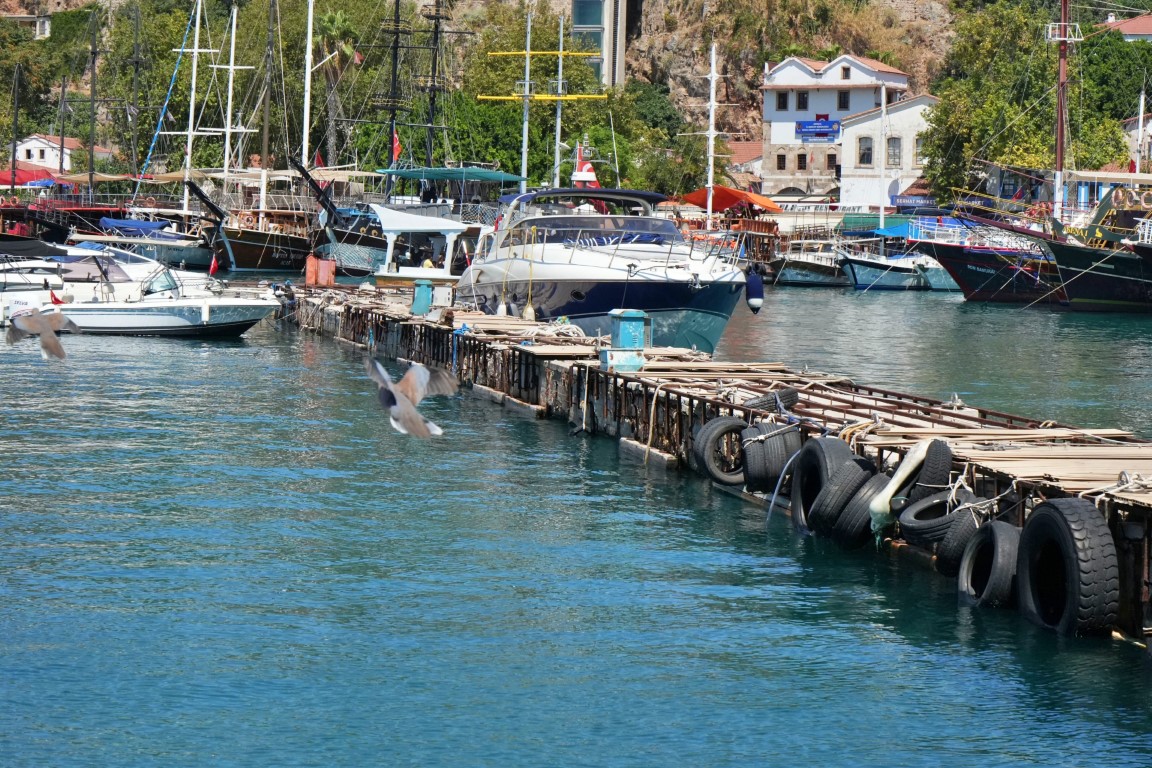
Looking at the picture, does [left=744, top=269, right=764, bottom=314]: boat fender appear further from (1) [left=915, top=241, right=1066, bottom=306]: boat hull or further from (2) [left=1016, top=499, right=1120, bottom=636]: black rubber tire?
(1) [left=915, top=241, right=1066, bottom=306]: boat hull

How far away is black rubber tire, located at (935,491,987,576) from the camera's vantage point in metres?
17.3

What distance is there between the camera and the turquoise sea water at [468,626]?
1352 cm

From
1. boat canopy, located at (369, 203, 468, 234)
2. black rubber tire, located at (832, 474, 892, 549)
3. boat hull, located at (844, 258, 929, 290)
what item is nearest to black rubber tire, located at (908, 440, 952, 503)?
black rubber tire, located at (832, 474, 892, 549)

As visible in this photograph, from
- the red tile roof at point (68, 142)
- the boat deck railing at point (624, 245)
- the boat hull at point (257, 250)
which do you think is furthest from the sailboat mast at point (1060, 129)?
the red tile roof at point (68, 142)

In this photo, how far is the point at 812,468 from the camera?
20.6 m

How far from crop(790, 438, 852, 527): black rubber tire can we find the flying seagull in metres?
6.28

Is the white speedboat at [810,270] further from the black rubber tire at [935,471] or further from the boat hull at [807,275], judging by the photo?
the black rubber tire at [935,471]

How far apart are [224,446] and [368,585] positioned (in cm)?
982

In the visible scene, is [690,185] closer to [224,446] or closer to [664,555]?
[224,446]

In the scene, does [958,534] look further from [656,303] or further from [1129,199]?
[1129,199]

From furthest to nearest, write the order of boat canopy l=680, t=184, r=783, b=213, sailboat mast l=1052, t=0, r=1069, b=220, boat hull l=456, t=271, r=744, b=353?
1. boat canopy l=680, t=184, r=783, b=213
2. sailboat mast l=1052, t=0, r=1069, b=220
3. boat hull l=456, t=271, r=744, b=353

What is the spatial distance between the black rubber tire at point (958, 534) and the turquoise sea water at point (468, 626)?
37cm

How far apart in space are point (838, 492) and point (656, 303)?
1657 centimetres

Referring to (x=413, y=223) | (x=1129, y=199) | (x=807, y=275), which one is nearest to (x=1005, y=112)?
(x=807, y=275)
